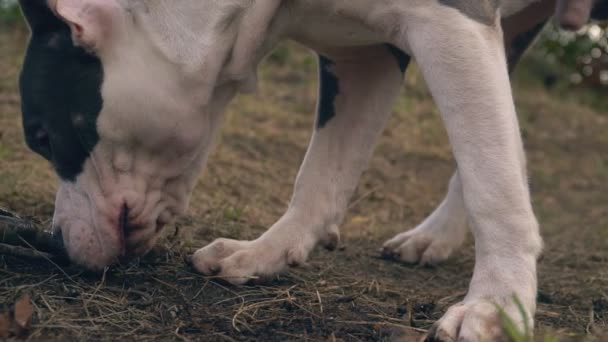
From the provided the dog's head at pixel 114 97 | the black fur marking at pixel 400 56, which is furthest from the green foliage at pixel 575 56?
the dog's head at pixel 114 97

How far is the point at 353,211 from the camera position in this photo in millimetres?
4867

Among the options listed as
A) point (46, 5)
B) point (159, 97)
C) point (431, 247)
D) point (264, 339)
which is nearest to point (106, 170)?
point (159, 97)

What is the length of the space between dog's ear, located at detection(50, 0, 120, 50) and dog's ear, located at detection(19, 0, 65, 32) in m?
0.05

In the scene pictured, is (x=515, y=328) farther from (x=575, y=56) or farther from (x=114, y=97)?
(x=575, y=56)

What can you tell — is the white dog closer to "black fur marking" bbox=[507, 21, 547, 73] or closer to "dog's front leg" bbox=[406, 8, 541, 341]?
"dog's front leg" bbox=[406, 8, 541, 341]

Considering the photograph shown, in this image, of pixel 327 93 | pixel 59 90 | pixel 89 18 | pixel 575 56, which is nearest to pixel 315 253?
pixel 327 93

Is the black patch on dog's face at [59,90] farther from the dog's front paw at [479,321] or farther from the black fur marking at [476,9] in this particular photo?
the dog's front paw at [479,321]

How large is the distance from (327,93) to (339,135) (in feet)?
0.53

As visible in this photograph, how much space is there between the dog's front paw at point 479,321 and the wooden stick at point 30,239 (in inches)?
48.3

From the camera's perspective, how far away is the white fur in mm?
2527

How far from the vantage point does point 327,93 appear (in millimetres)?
3412

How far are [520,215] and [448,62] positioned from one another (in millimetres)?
467

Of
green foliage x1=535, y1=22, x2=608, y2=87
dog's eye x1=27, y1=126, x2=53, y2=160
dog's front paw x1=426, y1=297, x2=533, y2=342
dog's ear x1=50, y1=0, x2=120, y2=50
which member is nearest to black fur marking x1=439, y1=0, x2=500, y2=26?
dog's front paw x1=426, y1=297, x2=533, y2=342

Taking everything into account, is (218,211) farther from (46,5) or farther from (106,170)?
(46,5)
